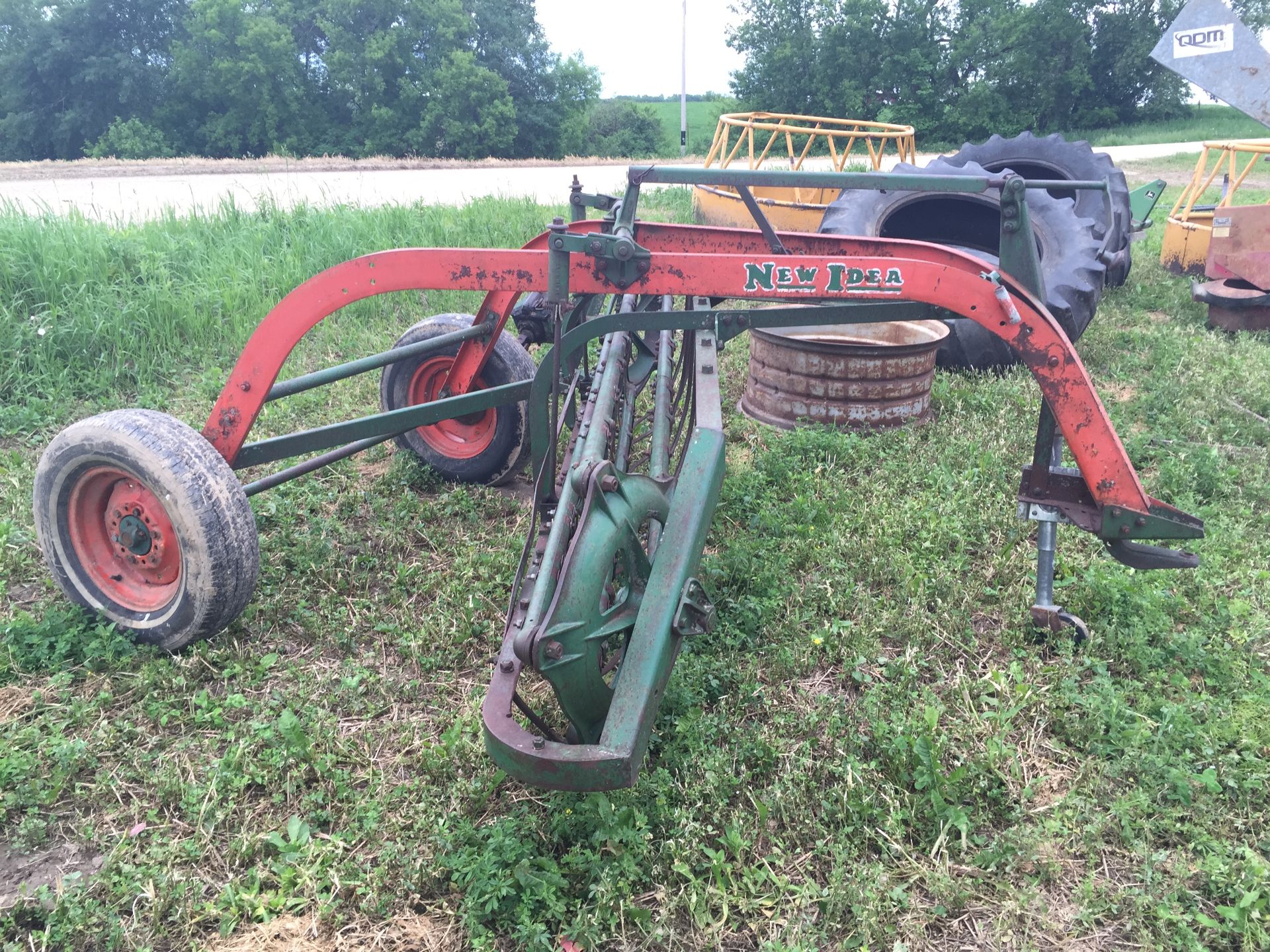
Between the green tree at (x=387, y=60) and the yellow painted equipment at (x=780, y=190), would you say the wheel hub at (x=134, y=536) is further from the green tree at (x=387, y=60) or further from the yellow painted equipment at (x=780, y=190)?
the green tree at (x=387, y=60)

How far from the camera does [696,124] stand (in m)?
51.0

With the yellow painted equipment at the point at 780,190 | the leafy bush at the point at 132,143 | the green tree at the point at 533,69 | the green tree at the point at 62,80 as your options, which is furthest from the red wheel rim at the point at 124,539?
the green tree at the point at 62,80

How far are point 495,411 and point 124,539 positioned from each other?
1807 mm

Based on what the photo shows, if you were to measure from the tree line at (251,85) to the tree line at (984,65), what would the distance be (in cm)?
1420

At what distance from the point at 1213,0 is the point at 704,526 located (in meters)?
6.14

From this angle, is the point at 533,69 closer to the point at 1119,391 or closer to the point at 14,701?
the point at 1119,391

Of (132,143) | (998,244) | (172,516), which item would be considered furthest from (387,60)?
(172,516)

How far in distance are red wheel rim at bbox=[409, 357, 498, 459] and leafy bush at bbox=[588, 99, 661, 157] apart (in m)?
44.2

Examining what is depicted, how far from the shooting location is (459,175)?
1822 centimetres

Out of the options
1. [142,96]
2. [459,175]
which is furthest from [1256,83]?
[142,96]

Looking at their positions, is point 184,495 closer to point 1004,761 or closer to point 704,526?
point 704,526

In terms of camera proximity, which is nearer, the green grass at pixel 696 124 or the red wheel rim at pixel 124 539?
the red wheel rim at pixel 124 539

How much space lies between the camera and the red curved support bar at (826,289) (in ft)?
9.50

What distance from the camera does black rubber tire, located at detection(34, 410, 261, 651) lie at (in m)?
3.07
